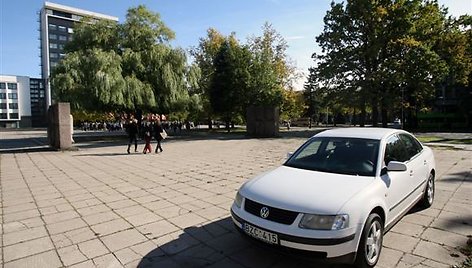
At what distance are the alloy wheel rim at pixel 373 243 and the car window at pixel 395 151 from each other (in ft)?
3.36

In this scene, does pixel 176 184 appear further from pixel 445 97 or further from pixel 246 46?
pixel 445 97

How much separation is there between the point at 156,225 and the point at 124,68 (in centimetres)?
2248

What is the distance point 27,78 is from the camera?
10106 cm

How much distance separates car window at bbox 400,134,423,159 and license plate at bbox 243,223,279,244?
3067 millimetres

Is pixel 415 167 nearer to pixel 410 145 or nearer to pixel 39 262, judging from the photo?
pixel 410 145

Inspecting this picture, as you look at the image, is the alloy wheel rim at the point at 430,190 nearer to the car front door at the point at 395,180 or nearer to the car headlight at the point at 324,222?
the car front door at the point at 395,180

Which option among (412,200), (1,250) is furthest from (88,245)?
(412,200)

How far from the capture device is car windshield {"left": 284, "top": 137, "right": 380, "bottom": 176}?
4.19m

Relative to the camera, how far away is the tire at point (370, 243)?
3354 millimetres

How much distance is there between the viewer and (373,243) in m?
3.60

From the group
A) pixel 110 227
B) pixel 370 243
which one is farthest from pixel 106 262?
pixel 370 243

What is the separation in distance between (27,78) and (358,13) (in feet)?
351

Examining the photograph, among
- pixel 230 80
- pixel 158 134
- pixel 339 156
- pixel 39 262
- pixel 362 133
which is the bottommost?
pixel 39 262

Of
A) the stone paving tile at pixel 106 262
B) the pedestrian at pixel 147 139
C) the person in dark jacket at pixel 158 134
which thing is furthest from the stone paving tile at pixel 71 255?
the person in dark jacket at pixel 158 134
